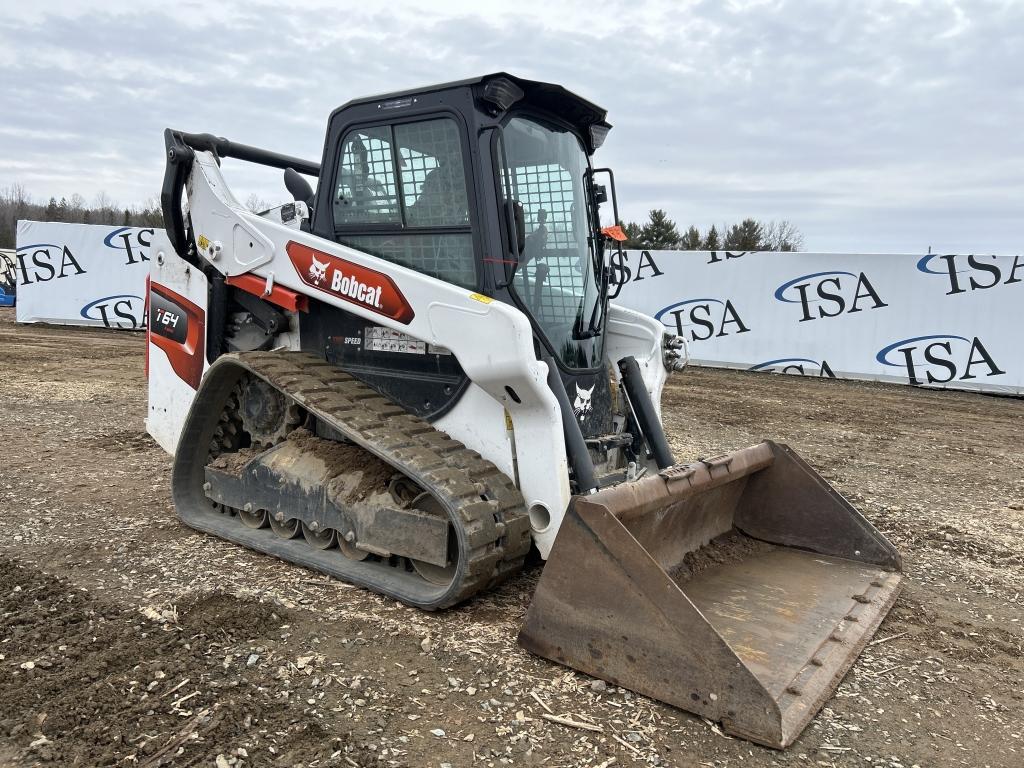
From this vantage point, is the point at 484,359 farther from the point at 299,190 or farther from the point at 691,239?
the point at 691,239

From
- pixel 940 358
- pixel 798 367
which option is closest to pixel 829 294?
pixel 798 367

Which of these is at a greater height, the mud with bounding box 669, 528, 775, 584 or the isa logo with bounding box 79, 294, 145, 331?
the isa logo with bounding box 79, 294, 145, 331

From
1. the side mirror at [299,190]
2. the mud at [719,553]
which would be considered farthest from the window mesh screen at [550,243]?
the side mirror at [299,190]

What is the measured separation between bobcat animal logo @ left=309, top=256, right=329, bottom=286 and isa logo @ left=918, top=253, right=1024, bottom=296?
43.3 feet

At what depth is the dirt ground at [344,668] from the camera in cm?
274

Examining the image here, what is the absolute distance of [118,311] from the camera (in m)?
19.9

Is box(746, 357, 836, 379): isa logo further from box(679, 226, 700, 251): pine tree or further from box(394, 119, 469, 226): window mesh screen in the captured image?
box(679, 226, 700, 251): pine tree

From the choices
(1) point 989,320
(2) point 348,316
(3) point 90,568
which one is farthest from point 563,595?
(1) point 989,320

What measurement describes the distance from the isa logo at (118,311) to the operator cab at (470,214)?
17014mm

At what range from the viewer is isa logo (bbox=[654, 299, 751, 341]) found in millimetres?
16203

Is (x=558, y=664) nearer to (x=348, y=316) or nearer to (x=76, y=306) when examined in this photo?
(x=348, y=316)

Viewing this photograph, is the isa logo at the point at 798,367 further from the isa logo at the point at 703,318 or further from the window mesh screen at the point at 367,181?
the window mesh screen at the point at 367,181

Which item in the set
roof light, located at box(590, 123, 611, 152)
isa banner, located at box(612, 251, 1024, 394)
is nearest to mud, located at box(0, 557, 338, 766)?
roof light, located at box(590, 123, 611, 152)

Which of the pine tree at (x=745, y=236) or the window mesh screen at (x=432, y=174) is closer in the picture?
the window mesh screen at (x=432, y=174)
